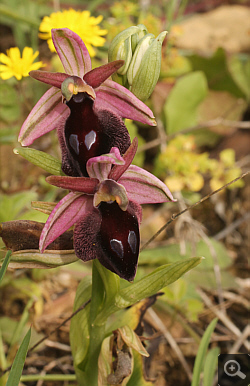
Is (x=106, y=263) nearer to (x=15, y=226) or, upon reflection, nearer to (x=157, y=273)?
(x=157, y=273)

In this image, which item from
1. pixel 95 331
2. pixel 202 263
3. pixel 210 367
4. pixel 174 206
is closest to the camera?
pixel 95 331

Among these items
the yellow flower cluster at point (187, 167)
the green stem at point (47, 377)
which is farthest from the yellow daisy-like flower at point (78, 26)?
the green stem at point (47, 377)

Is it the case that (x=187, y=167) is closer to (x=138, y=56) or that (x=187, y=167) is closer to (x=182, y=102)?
(x=182, y=102)

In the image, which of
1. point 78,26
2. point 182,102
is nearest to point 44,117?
point 78,26

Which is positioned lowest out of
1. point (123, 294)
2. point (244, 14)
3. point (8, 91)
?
point (123, 294)

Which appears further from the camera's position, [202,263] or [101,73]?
[202,263]

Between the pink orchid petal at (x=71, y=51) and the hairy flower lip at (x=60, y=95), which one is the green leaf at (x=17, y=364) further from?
the pink orchid petal at (x=71, y=51)

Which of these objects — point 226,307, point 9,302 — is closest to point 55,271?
point 9,302
